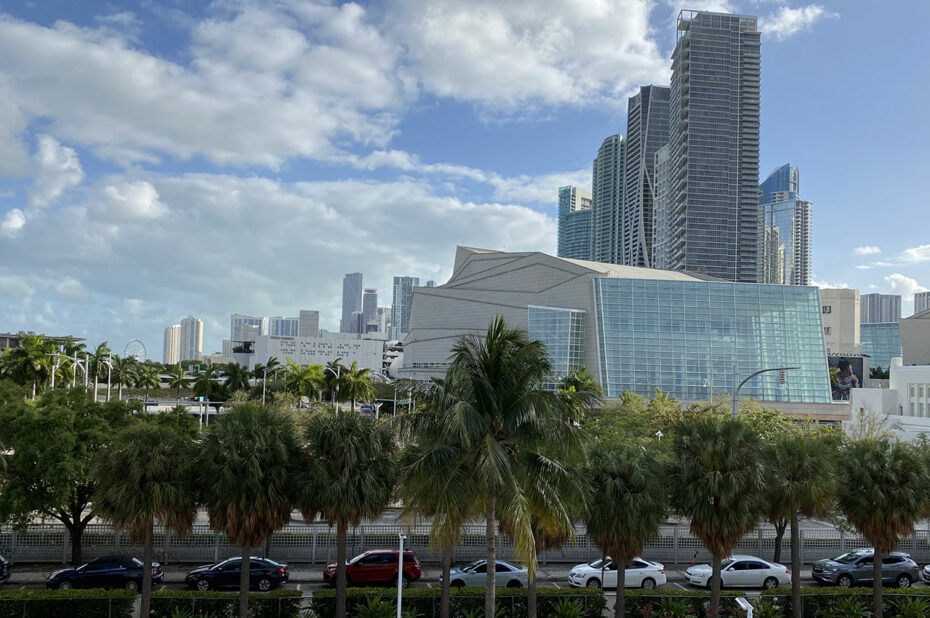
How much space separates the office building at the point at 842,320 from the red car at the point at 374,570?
19707cm

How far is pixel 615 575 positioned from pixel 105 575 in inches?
741

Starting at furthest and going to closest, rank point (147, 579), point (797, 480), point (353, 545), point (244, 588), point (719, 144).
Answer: point (719, 144)
point (353, 545)
point (797, 480)
point (147, 579)
point (244, 588)

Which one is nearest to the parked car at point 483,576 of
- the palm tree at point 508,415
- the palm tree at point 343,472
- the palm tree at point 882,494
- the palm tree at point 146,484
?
the palm tree at point 343,472

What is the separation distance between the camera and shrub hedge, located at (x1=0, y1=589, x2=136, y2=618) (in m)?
20.8

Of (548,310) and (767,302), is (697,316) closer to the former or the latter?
(767,302)

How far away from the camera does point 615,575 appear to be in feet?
90.8

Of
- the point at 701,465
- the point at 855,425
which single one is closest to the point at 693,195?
the point at 855,425

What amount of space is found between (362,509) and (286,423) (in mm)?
3490

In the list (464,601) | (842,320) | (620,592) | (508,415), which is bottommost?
(464,601)

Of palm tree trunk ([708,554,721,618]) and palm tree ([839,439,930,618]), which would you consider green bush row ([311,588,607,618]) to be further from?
palm tree ([839,439,930,618])

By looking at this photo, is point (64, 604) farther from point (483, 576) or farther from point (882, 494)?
point (882, 494)

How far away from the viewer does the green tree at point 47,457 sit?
25.1 meters

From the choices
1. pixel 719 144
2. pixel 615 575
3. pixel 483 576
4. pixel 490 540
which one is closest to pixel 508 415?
pixel 490 540

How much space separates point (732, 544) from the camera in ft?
67.7
